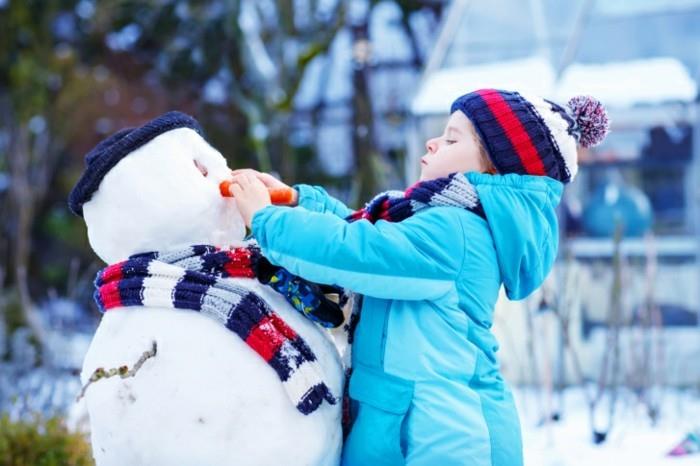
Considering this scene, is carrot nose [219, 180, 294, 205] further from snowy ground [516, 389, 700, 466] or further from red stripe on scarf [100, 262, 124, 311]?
snowy ground [516, 389, 700, 466]

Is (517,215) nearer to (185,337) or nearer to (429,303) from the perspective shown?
(429,303)

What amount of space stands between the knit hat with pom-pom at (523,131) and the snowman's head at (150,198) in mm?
579

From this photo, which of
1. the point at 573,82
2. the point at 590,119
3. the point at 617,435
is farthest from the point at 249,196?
the point at 573,82

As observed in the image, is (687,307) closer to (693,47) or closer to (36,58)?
(693,47)

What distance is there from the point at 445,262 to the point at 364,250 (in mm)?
172

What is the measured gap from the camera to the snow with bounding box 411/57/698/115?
5965 millimetres

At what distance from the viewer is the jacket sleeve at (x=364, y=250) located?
5.08 ft

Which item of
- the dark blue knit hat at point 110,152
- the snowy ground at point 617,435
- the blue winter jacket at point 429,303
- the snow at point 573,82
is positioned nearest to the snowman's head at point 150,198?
the dark blue knit hat at point 110,152

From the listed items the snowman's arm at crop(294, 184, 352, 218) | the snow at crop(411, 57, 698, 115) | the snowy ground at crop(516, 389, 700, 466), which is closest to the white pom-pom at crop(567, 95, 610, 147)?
the snowman's arm at crop(294, 184, 352, 218)

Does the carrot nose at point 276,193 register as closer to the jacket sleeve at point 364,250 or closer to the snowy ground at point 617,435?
the jacket sleeve at point 364,250

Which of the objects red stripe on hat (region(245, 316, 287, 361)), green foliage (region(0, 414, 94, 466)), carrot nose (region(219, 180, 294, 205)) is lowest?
green foliage (region(0, 414, 94, 466))

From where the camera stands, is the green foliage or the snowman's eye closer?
the snowman's eye

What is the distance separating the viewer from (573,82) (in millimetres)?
6203

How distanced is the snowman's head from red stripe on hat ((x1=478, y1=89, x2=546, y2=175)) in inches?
24.2
